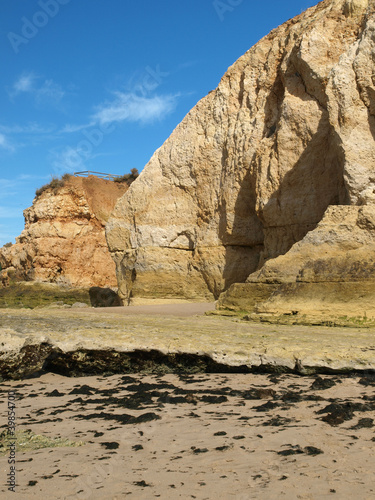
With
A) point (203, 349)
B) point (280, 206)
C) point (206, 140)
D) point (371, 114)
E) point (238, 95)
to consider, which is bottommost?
point (203, 349)

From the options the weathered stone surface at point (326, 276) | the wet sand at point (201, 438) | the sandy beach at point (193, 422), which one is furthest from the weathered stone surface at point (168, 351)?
the weathered stone surface at point (326, 276)

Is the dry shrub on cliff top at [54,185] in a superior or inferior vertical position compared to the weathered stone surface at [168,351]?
superior

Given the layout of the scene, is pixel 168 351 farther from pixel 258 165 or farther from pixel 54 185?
pixel 54 185

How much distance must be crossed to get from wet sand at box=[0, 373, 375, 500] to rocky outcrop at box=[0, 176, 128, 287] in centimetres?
2588

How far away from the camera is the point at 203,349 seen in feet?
16.9

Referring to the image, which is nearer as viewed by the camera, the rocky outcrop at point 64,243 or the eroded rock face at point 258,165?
the eroded rock face at point 258,165

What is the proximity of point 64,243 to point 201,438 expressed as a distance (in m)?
28.3

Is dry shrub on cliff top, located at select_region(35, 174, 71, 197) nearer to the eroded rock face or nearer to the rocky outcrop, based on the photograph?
the rocky outcrop

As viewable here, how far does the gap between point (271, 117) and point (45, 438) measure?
42.1 feet

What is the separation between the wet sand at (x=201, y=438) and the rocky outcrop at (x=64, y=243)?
2588cm

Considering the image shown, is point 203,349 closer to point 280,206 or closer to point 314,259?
point 314,259

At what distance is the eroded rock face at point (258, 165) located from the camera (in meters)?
10.2

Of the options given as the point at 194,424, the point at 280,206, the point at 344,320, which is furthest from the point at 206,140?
the point at 194,424

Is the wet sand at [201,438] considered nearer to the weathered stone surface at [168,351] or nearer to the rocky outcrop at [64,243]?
the weathered stone surface at [168,351]
